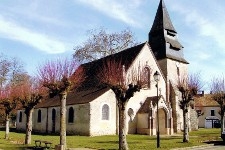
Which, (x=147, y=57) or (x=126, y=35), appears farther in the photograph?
(x=126, y=35)

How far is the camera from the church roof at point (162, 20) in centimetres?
4275

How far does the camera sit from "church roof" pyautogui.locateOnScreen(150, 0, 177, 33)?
140ft

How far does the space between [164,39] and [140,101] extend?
398 inches

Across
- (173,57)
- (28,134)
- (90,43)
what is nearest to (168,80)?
(173,57)

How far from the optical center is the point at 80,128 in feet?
113

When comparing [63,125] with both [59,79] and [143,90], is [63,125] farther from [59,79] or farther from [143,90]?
[143,90]

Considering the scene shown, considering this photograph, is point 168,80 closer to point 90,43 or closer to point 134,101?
point 134,101

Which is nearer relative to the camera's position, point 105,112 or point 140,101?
point 105,112

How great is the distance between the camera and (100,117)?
110ft

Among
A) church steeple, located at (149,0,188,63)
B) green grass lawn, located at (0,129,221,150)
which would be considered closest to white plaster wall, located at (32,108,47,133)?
green grass lawn, located at (0,129,221,150)

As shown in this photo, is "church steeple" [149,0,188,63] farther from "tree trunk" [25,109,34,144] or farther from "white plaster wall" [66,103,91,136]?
"tree trunk" [25,109,34,144]

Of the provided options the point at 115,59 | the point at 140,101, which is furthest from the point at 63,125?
the point at 115,59

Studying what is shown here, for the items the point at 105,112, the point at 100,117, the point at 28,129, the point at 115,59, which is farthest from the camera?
the point at 115,59

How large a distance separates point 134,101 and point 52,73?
16.3 meters
